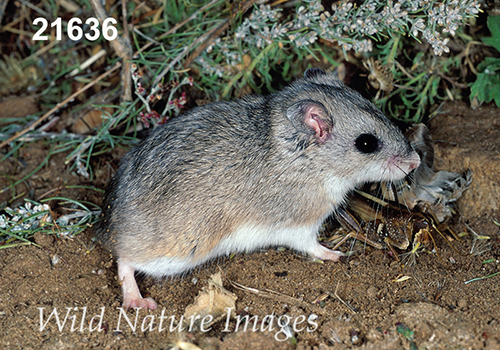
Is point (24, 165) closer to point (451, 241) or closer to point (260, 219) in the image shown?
point (260, 219)

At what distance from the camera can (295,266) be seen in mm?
4188

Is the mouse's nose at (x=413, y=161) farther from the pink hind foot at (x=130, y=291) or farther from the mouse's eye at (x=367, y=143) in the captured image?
the pink hind foot at (x=130, y=291)

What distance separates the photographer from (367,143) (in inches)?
154

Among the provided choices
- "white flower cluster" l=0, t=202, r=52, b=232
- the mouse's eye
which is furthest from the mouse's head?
"white flower cluster" l=0, t=202, r=52, b=232

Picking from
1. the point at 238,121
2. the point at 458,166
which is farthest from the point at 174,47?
the point at 458,166

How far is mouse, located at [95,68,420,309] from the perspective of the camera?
3.92m

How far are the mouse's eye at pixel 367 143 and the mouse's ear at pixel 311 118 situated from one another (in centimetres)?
→ 24

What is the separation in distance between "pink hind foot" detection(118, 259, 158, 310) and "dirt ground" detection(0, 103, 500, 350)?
84 millimetres

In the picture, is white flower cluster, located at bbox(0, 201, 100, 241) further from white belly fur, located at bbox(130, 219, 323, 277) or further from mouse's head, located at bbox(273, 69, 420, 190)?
mouse's head, located at bbox(273, 69, 420, 190)

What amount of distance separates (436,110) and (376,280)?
2056 mm

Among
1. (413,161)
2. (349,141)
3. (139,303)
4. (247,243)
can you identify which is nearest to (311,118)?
(349,141)

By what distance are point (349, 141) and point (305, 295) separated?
1.22 meters

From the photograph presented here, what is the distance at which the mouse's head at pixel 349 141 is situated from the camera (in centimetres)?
390

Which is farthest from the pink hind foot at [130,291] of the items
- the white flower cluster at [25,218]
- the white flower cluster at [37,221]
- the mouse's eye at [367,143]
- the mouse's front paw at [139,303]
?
the mouse's eye at [367,143]
